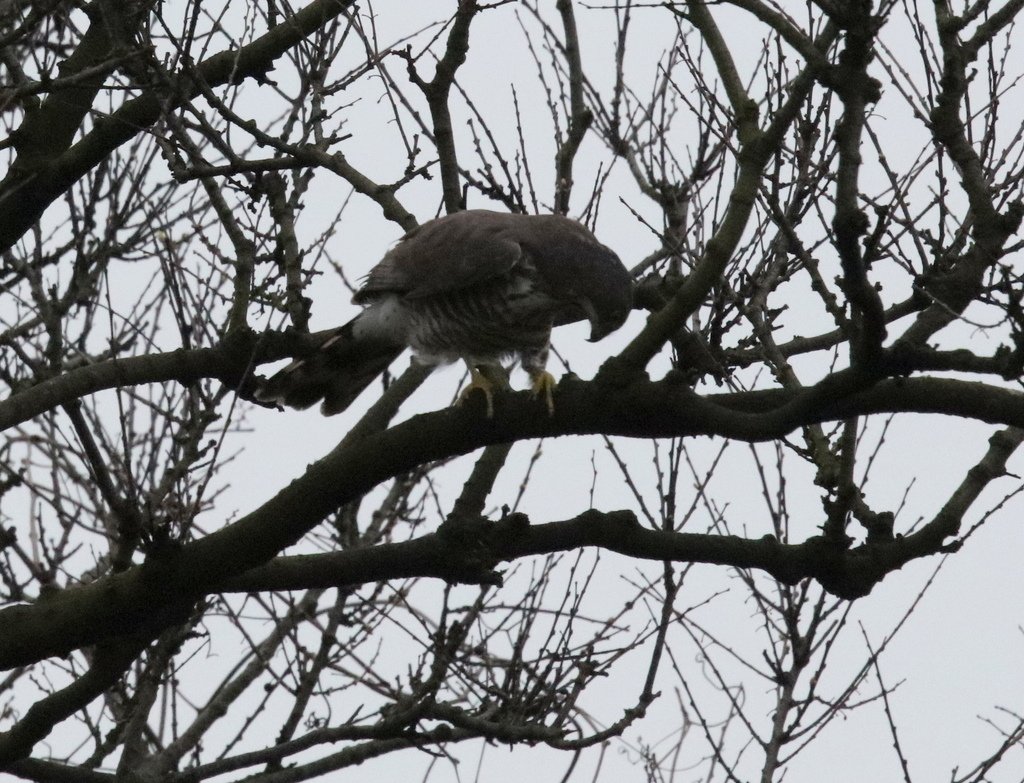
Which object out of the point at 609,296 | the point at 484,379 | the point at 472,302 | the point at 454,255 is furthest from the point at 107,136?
the point at 609,296

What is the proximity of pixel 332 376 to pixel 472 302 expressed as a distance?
726mm

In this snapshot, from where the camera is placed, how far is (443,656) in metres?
4.50

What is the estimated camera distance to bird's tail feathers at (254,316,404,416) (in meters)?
5.58

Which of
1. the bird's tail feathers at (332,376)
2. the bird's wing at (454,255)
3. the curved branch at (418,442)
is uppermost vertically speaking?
the bird's wing at (454,255)

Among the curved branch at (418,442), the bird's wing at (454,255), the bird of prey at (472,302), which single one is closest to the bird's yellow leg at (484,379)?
the bird of prey at (472,302)

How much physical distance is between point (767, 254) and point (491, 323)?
1217 millimetres

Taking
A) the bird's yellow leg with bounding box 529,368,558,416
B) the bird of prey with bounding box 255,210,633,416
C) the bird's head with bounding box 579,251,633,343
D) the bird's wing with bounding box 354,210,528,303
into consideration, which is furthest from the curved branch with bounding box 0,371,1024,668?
the bird's wing with bounding box 354,210,528,303

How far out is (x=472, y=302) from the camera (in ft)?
17.6

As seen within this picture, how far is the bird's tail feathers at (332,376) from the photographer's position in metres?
5.58

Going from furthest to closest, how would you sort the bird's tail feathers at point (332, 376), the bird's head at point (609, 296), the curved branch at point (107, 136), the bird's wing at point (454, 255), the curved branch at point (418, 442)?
the bird's tail feathers at point (332, 376) < the bird's wing at point (454, 255) < the bird's head at point (609, 296) < the curved branch at point (107, 136) < the curved branch at point (418, 442)

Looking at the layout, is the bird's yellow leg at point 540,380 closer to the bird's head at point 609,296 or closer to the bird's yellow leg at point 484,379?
the bird's yellow leg at point 484,379

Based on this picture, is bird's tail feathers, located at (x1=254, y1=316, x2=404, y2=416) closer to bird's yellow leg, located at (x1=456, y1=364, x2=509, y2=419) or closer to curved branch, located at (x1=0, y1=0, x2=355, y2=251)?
bird's yellow leg, located at (x1=456, y1=364, x2=509, y2=419)

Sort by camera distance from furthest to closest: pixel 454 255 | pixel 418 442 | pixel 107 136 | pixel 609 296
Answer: pixel 454 255 < pixel 609 296 < pixel 107 136 < pixel 418 442

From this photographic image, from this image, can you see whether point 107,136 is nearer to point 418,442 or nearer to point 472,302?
point 472,302
